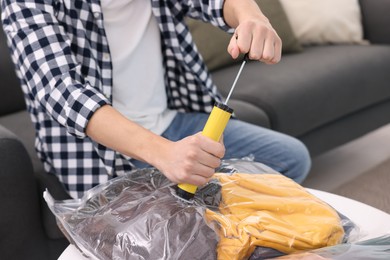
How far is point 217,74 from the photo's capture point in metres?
2.19

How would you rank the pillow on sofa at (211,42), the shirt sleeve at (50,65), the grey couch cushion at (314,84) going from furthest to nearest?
the pillow on sofa at (211,42) < the grey couch cushion at (314,84) < the shirt sleeve at (50,65)

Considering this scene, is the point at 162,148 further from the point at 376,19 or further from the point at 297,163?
the point at 376,19

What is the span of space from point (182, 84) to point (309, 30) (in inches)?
45.9

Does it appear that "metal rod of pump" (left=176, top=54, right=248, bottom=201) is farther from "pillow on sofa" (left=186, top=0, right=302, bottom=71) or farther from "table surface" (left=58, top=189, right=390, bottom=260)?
"pillow on sofa" (left=186, top=0, right=302, bottom=71)

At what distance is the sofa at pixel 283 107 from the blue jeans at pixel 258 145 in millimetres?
310

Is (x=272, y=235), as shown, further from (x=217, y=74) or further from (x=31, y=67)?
(x=217, y=74)

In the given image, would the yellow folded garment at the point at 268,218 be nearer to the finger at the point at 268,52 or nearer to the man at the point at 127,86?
the man at the point at 127,86

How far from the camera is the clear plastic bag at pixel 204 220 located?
0.78 m

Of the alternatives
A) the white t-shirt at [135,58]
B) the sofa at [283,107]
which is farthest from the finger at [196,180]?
the sofa at [283,107]

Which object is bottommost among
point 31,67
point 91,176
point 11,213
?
point 11,213

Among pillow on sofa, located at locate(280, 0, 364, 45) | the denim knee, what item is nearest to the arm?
the denim knee

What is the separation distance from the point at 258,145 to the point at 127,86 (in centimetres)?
34

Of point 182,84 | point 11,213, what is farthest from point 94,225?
point 182,84

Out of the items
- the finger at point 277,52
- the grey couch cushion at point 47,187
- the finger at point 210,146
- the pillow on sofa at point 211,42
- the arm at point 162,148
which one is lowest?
the grey couch cushion at point 47,187
